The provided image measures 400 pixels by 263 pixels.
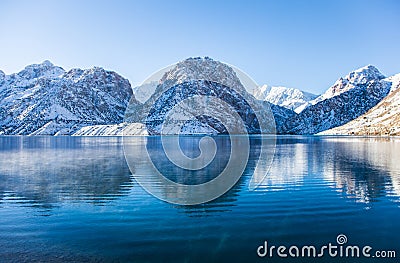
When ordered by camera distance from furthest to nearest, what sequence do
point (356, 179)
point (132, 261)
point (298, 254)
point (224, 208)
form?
1. point (356, 179)
2. point (224, 208)
3. point (298, 254)
4. point (132, 261)

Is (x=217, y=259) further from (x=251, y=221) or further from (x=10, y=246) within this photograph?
(x=10, y=246)

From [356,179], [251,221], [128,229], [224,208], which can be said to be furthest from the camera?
[356,179]

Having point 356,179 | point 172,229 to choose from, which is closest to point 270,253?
point 172,229

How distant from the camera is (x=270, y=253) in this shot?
74.6 ft

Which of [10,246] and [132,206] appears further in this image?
[132,206]

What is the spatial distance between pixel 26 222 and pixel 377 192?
4323cm
